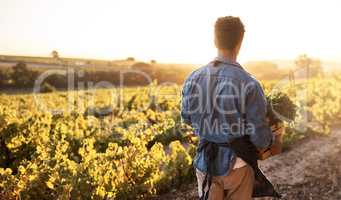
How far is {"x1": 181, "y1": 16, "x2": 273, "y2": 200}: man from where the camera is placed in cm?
262

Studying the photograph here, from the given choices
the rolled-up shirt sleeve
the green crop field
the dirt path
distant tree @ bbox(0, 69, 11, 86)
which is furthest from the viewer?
distant tree @ bbox(0, 69, 11, 86)

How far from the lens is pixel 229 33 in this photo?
2689 millimetres

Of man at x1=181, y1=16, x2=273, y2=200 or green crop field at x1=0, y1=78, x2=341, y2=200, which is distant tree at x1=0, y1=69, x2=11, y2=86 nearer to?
green crop field at x1=0, y1=78, x2=341, y2=200

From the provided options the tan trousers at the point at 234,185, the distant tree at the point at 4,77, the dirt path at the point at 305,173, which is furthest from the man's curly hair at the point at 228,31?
the distant tree at the point at 4,77

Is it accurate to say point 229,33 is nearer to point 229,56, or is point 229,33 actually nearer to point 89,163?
point 229,56

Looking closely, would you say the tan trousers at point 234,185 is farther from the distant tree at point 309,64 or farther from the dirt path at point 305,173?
the distant tree at point 309,64

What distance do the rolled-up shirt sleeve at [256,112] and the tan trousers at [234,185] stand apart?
0.79 feet

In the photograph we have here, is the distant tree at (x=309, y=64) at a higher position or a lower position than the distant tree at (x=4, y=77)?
higher

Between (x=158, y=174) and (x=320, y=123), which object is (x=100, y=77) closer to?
(x=320, y=123)

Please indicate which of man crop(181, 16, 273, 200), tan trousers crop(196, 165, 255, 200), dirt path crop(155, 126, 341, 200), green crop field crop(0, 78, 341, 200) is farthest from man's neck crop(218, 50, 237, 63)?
dirt path crop(155, 126, 341, 200)

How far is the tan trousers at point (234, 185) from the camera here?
275 cm

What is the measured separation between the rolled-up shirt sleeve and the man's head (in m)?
0.28

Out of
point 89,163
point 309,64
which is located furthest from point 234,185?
point 309,64

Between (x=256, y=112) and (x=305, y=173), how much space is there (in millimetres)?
4678
